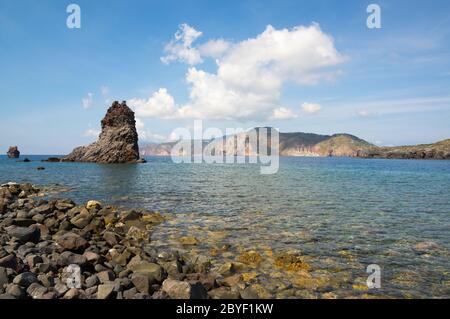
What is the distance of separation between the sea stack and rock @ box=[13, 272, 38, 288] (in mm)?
150394

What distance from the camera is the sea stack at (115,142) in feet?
509

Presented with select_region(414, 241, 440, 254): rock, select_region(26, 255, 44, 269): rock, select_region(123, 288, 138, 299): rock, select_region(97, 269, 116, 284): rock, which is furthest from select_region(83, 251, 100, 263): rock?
select_region(414, 241, 440, 254): rock

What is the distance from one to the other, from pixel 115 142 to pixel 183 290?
514ft

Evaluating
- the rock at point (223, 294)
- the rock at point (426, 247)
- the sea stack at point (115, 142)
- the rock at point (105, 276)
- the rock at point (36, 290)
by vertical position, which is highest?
the sea stack at point (115, 142)

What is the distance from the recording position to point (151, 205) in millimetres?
32156

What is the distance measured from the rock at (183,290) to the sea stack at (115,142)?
5988 inches

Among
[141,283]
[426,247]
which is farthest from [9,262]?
[426,247]

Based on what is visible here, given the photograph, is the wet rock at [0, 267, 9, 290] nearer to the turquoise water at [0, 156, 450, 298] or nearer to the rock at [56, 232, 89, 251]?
the rock at [56, 232, 89, 251]

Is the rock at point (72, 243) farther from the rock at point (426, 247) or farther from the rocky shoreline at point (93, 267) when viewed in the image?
the rock at point (426, 247)

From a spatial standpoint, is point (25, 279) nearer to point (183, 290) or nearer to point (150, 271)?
point (150, 271)

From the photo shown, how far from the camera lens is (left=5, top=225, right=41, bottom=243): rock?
55.4 ft

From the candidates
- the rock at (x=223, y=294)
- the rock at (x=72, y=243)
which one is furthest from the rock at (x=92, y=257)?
the rock at (x=223, y=294)

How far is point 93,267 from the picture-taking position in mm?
13578
